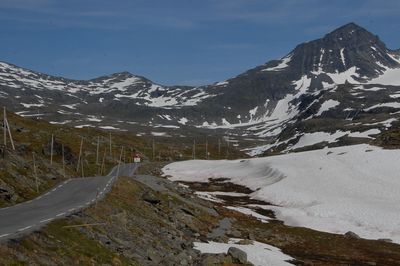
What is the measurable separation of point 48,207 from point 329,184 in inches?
2775

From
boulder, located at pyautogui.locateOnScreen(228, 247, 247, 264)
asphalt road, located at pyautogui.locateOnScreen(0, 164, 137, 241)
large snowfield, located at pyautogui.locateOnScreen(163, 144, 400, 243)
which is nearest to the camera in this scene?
asphalt road, located at pyautogui.locateOnScreen(0, 164, 137, 241)

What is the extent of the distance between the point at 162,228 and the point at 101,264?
18083 mm

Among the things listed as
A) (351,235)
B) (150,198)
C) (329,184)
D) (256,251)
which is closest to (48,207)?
(150,198)

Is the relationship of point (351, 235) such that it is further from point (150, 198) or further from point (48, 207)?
point (48, 207)

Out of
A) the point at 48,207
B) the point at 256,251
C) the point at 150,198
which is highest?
the point at 48,207

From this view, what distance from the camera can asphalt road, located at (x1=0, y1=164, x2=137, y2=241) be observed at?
99.4 ft

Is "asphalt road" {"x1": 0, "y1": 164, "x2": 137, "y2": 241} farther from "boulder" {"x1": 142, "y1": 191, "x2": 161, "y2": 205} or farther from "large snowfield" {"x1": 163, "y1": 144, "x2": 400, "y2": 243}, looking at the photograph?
"large snowfield" {"x1": 163, "y1": 144, "x2": 400, "y2": 243}

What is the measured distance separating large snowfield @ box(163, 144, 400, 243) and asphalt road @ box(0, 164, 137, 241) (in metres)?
32.2

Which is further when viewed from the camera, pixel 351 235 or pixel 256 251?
pixel 351 235

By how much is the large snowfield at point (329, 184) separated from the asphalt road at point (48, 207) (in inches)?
1268

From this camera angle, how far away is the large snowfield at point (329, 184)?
74812 millimetres

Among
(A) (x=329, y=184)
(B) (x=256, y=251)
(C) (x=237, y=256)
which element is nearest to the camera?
(C) (x=237, y=256)

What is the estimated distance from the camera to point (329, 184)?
102 metres

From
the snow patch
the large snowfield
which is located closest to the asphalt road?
the snow patch
